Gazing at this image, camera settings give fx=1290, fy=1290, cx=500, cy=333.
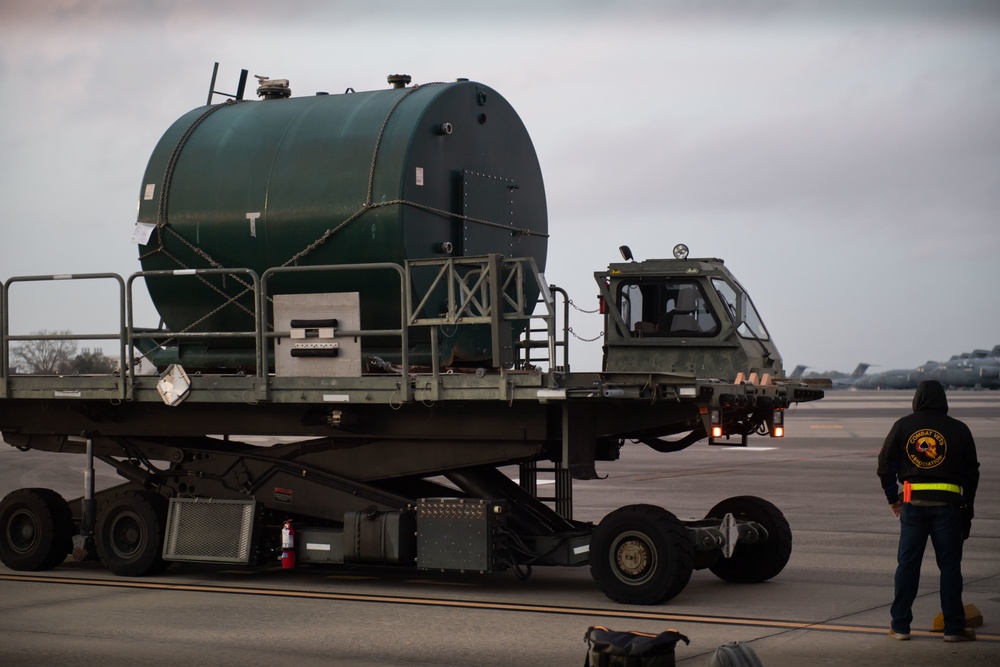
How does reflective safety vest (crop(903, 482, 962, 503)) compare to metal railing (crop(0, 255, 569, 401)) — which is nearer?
reflective safety vest (crop(903, 482, 962, 503))

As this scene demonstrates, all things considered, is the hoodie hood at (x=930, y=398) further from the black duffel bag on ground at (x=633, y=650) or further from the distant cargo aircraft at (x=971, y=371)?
the distant cargo aircraft at (x=971, y=371)

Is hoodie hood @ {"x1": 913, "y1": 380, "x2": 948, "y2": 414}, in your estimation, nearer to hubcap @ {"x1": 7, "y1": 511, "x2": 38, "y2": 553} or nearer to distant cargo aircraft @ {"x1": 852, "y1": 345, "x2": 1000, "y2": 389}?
hubcap @ {"x1": 7, "y1": 511, "x2": 38, "y2": 553}

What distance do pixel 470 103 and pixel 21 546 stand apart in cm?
661

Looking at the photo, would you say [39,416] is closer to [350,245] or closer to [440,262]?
[350,245]

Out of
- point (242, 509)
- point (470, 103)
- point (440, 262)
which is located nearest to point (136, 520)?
point (242, 509)

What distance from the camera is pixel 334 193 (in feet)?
40.9

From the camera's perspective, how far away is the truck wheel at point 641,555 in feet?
35.5

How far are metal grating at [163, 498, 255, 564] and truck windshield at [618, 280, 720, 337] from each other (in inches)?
164

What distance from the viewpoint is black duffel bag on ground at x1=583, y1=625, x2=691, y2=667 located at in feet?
23.6

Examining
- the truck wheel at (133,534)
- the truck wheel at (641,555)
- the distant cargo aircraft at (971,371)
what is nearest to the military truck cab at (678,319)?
the truck wheel at (641,555)

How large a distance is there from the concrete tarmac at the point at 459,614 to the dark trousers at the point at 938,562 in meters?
0.21

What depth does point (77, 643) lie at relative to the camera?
30.9ft

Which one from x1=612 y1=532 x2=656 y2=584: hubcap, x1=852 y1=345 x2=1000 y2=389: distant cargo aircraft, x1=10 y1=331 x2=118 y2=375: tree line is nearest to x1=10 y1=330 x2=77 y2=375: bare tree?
x1=10 y1=331 x2=118 y2=375: tree line

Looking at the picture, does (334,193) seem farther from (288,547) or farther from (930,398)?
(930,398)
